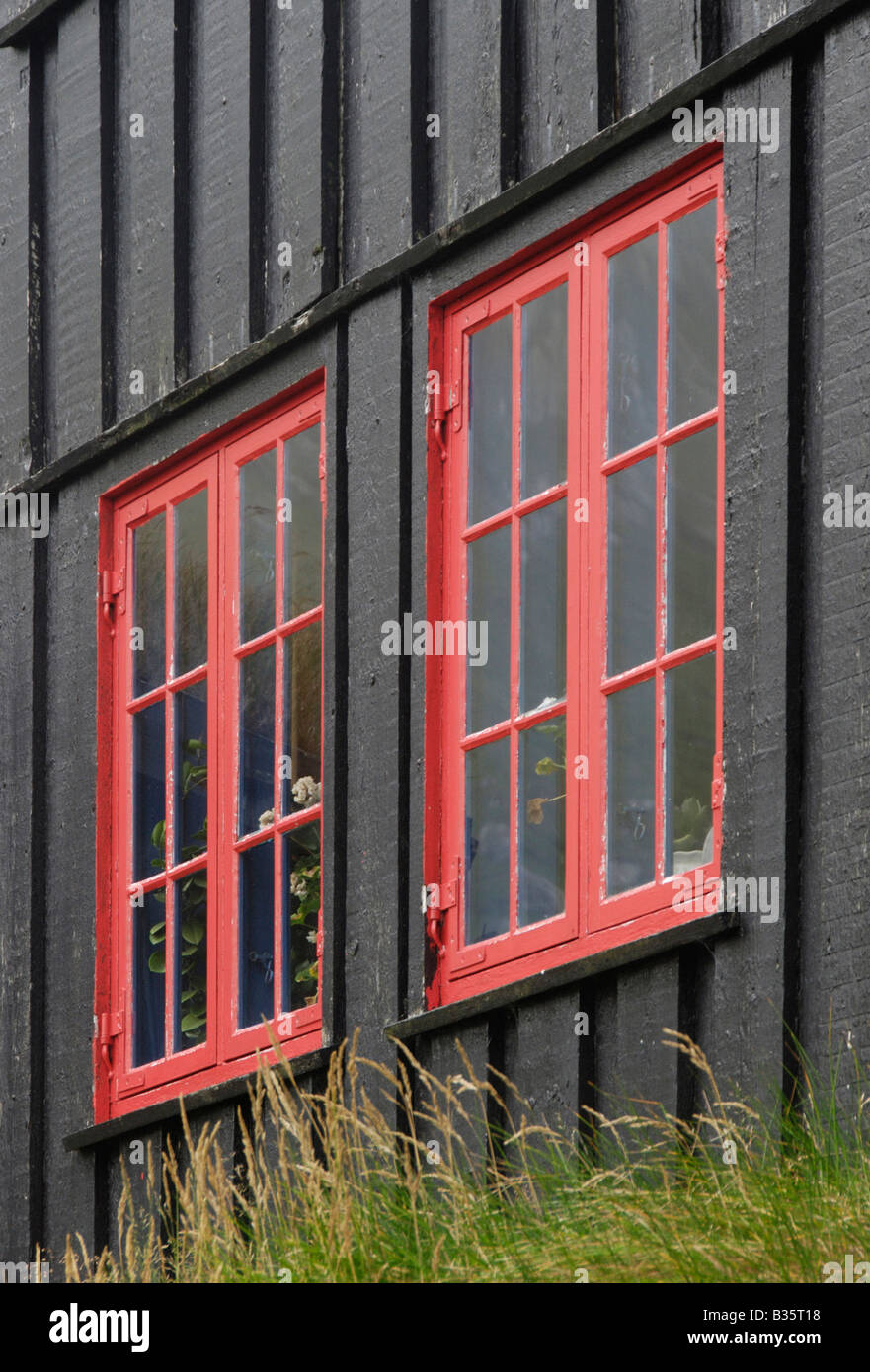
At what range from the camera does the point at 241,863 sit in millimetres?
8148

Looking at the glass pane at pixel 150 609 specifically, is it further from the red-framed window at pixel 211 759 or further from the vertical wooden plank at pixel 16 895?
the vertical wooden plank at pixel 16 895

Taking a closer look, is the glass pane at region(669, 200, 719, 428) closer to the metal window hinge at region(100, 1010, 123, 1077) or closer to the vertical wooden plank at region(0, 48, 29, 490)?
the metal window hinge at region(100, 1010, 123, 1077)

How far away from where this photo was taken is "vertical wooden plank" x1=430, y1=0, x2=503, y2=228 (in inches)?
296

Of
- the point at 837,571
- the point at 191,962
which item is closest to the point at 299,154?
the point at 191,962

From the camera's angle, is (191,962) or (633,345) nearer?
(633,345)

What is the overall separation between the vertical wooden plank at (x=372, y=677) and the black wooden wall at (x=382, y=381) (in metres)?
0.01

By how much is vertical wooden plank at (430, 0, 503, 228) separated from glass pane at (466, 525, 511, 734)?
37.8 inches

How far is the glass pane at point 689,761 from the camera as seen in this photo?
660 centimetres

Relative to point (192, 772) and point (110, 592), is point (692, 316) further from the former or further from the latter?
point (110, 592)

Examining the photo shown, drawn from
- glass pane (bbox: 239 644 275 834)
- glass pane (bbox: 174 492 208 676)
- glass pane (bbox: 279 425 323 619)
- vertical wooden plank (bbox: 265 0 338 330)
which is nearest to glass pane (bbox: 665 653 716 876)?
glass pane (bbox: 279 425 323 619)

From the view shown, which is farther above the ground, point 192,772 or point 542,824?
point 192,772

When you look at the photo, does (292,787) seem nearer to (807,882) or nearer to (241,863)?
(241,863)

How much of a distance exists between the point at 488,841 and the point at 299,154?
2.30 metres

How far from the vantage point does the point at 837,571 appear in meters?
6.21
